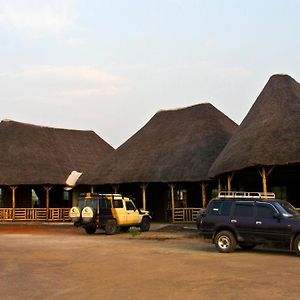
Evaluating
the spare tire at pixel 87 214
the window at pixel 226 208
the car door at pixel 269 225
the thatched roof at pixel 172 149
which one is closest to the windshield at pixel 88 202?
the spare tire at pixel 87 214

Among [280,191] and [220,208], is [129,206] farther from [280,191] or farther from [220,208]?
[220,208]

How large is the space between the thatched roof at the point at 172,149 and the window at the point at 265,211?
14772mm

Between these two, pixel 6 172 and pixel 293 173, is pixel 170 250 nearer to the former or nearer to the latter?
pixel 293 173

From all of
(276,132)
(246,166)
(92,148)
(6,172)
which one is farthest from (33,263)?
(92,148)

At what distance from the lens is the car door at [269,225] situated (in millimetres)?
15570

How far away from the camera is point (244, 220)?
648 inches

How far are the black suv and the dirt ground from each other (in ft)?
1.54

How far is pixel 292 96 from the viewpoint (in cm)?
2566

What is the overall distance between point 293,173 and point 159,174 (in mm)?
8667

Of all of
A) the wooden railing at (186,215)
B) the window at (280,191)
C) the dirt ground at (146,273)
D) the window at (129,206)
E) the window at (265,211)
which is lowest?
the dirt ground at (146,273)

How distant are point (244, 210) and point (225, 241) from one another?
3.83 ft

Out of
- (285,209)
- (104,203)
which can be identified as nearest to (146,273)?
(285,209)

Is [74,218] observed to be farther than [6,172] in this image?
No

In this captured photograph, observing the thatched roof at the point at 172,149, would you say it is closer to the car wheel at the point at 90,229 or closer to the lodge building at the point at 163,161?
the lodge building at the point at 163,161
